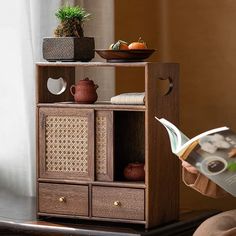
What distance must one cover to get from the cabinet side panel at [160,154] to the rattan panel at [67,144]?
0.92 ft

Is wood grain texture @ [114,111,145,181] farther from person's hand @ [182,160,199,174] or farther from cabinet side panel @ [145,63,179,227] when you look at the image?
person's hand @ [182,160,199,174]

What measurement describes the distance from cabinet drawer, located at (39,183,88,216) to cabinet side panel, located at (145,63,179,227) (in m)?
0.29

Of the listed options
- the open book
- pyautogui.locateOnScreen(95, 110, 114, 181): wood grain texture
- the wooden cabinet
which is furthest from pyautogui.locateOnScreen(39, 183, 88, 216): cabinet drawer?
the open book

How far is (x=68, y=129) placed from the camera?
3178 mm

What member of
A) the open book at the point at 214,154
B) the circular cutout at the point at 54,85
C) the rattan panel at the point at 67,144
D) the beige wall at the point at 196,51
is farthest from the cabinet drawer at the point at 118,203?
the beige wall at the point at 196,51

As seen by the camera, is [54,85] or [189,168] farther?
[54,85]

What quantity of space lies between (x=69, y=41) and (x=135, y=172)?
0.59m

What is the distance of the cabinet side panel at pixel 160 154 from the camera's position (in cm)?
302

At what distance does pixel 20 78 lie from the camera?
3.54 meters

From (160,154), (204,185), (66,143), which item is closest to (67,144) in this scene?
(66,143)

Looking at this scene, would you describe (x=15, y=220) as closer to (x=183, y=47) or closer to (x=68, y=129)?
(x=68, y=129)

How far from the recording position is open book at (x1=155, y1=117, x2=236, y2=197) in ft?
8.50

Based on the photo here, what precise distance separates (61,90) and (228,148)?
107 cm

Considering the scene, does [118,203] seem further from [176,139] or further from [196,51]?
[196,51]
